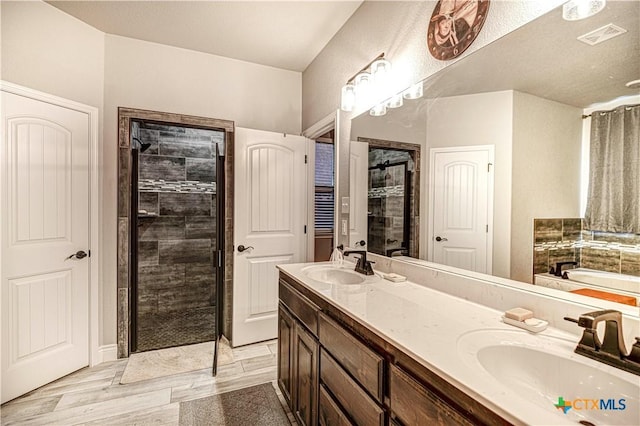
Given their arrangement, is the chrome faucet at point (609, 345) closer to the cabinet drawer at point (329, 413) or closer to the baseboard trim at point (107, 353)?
the cabinet drawer at point (329, 413)

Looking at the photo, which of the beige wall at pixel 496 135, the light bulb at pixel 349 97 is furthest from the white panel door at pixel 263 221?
the beige wall at pixel 496 135

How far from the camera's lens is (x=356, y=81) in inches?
86.4

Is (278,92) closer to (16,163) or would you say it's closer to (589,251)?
(16,163)

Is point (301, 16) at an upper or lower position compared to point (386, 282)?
upper

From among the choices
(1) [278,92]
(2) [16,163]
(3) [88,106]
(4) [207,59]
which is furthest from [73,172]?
(1) [278,92]

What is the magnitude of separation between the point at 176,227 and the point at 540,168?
379 centimetres

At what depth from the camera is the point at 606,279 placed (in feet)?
3.28

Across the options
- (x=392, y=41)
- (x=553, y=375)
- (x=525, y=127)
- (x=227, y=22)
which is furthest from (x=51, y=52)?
(x=553, y=375)

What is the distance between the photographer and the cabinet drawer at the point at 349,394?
107 centimetres

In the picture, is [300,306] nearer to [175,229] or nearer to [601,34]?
[601,34]

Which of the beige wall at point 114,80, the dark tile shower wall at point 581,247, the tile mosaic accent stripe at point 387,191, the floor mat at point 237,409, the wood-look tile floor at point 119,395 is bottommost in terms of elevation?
the wood-look tile floor at point 119,395

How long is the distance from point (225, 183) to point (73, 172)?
3.87ft

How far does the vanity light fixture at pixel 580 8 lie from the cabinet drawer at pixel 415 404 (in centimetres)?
127

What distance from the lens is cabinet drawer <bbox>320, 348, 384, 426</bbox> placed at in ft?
3.51
